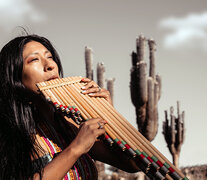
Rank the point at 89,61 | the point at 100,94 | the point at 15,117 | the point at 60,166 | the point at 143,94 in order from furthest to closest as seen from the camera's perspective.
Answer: the point at 89,61
the point at 143,94
the point at 100,94
the point at 15,117
the point at 60,166

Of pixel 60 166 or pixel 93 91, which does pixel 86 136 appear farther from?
pixel 93 91

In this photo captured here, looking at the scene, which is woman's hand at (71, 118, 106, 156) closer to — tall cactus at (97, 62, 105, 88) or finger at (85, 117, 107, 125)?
finger at (85, 117, 107, 125)

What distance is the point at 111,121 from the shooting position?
6.16ft

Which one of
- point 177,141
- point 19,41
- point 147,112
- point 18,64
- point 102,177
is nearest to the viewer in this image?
point 18,64

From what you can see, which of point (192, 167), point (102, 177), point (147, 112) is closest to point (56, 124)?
point (147, 112)

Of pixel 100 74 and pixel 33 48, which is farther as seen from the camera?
pixel 100 74

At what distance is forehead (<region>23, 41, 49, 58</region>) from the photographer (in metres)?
2.21

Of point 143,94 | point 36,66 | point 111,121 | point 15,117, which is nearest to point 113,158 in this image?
point 111,121

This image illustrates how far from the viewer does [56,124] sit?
7.58ft

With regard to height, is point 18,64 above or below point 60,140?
above

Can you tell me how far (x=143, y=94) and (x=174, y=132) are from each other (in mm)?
2858

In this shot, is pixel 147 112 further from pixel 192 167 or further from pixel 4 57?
pixel 4 57

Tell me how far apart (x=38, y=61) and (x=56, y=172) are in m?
0.85

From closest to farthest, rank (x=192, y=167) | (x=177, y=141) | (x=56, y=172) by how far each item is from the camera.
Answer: (x=56, y=172) → (x=177, y=141) → (x=192, y=167)
